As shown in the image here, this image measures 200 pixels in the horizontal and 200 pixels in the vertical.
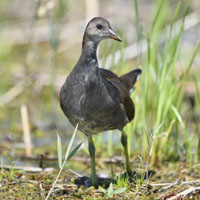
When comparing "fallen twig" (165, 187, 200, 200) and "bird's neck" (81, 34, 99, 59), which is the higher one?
"bird's neck" (81, 34, 99, 59)

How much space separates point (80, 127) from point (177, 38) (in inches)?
57.6

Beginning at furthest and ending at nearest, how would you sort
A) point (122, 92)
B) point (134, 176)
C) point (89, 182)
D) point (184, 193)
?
point (122, 92) → point (89, 182) → point (134, 176) → point (184, 193)

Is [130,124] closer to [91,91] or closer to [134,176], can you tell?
[134,176]

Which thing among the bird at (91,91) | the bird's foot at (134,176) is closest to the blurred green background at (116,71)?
the bird's foot at (134,176)

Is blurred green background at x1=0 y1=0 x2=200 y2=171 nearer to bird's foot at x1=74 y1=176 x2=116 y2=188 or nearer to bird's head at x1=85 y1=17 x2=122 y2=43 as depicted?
bird's foot at x1=74 y1=176 x2=116 y2=188

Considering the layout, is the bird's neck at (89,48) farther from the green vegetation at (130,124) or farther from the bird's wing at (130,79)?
the bird's wing at (130,79)

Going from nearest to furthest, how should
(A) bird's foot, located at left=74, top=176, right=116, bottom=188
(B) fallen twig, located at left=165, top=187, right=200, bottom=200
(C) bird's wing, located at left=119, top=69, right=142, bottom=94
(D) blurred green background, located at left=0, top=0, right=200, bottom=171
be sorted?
(B) fallen twig, located at left=165, top=187, right=200, bottom=200, (A) bird's foot, located at left=74, top=176, right=116, bottom=188, (D) blurred green background, located at left=0, top=0, right=200, bottom=171, (C) bird's wing, located at left=119, top=69, right=142, bottom=94

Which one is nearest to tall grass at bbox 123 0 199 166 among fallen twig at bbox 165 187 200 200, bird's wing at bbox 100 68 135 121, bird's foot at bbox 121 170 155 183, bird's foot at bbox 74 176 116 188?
bird's foot at bbox 121 170 155 183

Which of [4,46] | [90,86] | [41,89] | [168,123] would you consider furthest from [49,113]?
[90,86]

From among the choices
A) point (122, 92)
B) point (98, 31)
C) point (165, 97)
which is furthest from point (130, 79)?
point (98, 31)

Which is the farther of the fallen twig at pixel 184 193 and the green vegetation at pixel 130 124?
the green vegetation at pixel 130 124

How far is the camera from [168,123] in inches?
185

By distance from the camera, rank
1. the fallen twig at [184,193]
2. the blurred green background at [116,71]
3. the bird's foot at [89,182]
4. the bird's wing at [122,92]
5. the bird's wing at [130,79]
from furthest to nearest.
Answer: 1. the bird's wing at [130,79]
2. the blurred green background at [116,71]
3. the bird's wing at [122,92]
4. the bird's foot at [89,182]
5. the fallen twig at [184,193]

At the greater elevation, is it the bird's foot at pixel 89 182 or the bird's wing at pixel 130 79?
the bird's wing at pixel 130 79
